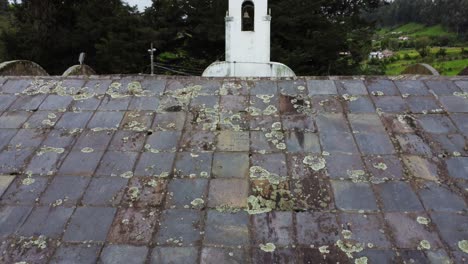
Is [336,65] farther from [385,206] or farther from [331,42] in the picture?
[385,206]

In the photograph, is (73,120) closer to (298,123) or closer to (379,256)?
(298,123)

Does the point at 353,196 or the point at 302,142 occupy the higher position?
the point at 302,142

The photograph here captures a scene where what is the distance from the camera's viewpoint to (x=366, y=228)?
76.5 inches

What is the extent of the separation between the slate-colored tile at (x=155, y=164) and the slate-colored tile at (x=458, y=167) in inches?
60.7

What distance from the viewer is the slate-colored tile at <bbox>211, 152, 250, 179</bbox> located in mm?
2264

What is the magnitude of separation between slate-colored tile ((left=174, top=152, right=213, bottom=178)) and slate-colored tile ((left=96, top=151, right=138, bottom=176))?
10.6 inches

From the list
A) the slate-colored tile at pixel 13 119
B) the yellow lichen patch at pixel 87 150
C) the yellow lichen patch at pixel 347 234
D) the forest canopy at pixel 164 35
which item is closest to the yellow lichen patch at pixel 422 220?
the yellow lichen patch at pixel 347 234

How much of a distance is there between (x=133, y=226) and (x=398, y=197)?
133 centimetres

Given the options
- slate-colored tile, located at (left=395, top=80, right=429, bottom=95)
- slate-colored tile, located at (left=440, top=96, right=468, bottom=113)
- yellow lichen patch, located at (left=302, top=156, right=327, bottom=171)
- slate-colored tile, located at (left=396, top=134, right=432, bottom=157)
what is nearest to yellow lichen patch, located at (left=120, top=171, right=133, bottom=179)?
yellow lichen patch, located at (left=302, top=156, right=327, bottom=171)

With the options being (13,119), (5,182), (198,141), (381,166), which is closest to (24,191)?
(5,182)

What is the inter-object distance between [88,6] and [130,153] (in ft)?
75.8

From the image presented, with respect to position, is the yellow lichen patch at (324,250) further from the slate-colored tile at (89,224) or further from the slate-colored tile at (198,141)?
the slate-colored tile at (89,224)

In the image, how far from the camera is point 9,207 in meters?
2.10

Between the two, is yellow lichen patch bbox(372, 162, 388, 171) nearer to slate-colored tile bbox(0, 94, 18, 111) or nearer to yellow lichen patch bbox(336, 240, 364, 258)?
yellow lichen patch bbox(336, 240, 364, 258)
